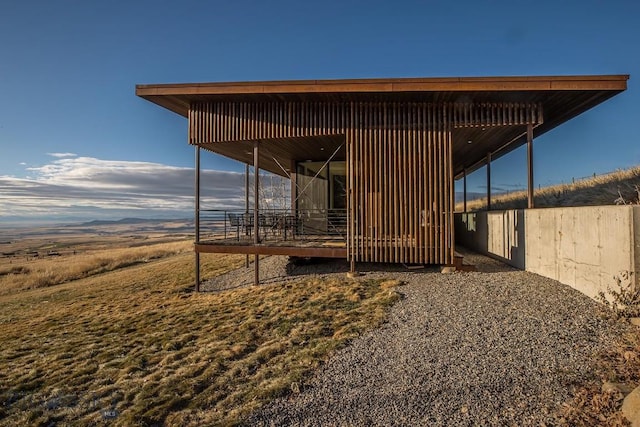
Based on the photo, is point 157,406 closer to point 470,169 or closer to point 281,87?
point 281,87

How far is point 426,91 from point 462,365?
5539mm

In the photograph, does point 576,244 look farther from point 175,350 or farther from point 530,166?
point 175,350

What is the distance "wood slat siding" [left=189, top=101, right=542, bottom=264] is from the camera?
7730 millimetres

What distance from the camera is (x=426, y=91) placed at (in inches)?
286

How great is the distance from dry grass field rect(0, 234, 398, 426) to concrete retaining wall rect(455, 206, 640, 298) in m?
2.97

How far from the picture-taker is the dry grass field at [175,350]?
11.7ft

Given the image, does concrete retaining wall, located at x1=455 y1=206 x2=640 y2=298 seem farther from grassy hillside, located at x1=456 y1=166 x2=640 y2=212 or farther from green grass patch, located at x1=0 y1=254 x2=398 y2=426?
green grass patch, located at x1=0 y1=254 x2=398 y2=426

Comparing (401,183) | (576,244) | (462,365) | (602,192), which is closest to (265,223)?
(401,183)

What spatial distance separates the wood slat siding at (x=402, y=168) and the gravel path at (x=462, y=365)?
2.00 metres

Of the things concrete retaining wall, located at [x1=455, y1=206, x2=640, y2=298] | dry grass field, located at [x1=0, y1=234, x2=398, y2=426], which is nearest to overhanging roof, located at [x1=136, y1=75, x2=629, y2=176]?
concrete retaining wall, located at [x1=455, y1=206, x2=640, y2=298]

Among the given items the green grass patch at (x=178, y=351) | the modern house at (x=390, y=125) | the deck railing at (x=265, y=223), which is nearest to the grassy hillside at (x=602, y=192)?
the modern house at (x=390, y=125)

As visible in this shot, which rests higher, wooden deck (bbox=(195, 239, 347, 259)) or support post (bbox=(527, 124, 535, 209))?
support post (bbox=(527, 124, 535, 209))

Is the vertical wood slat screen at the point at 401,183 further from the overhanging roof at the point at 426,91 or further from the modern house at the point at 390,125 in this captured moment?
the overhanging roof at the point at 426,91

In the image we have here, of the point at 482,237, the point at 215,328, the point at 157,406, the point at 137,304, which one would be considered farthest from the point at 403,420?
the point at 482,237
